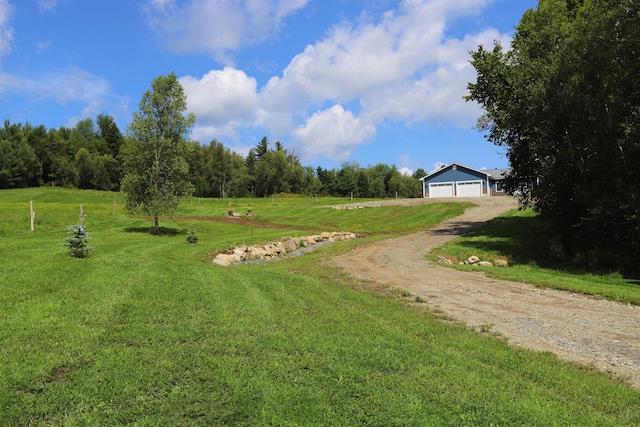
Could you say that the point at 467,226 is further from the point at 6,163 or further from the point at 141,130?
the point at 6,163

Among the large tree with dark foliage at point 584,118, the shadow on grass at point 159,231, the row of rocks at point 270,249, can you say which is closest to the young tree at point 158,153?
the shadow on grass at point 159,231

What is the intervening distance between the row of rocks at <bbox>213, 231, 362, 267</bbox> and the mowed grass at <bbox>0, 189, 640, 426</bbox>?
8.40 m

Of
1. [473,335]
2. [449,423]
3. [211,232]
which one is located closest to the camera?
[449,423]

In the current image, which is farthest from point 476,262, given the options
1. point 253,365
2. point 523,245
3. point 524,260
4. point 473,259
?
point 253,365

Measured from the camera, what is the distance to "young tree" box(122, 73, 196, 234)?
26.0 meters

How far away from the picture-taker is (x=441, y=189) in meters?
61.8

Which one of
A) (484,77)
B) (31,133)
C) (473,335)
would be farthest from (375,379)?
(31,133)

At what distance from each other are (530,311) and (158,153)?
76.9 feet

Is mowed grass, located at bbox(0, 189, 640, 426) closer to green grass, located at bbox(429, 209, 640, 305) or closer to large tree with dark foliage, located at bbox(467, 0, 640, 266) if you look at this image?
green grass, located at bbox(429, 209, 640, 305)

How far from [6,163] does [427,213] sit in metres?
76.1

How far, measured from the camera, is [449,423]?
3.82 metres

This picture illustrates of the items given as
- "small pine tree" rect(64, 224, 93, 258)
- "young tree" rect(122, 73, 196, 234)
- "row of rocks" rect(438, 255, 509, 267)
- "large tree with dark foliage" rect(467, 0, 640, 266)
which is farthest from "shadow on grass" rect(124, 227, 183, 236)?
"large tree with dark foliage" rect(467, 0, 640, 266)

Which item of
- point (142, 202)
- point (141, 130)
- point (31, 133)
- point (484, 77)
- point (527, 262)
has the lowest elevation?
point (527, 262)

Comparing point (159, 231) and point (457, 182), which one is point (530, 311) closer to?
point (159, 231)
